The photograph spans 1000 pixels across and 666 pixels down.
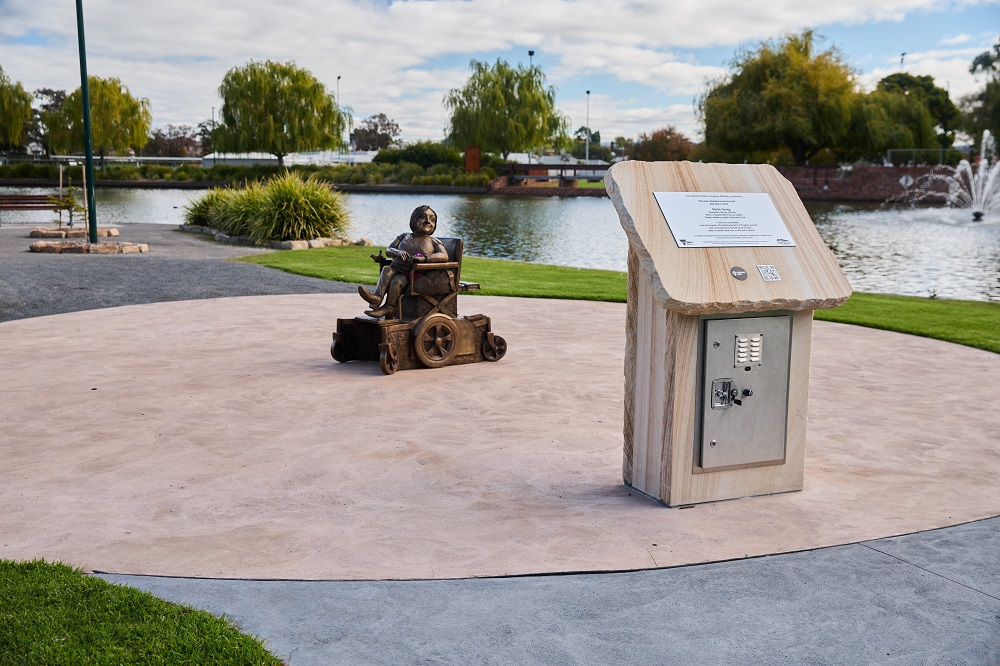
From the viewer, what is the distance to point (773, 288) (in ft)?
13.5

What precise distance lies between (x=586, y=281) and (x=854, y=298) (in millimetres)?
3771

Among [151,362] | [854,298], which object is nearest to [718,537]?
[151,362]

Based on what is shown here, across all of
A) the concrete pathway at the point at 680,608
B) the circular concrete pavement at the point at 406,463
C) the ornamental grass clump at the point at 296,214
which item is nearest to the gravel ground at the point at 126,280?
the ornamental grass clump at the point at 296,214

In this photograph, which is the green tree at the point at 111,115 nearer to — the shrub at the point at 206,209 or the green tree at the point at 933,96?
the shrub at the point at 206,209

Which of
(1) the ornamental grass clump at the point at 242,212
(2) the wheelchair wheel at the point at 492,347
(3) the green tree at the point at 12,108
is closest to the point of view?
(2) the wheelchair wheel at the point at 492,347

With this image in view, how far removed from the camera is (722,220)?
4.27 m

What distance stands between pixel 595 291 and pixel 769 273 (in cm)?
845

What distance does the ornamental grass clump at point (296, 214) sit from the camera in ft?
65.3

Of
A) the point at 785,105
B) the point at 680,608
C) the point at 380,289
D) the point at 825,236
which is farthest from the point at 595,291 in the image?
the point at 785,105

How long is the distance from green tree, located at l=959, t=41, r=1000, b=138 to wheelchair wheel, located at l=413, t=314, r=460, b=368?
56576 mm

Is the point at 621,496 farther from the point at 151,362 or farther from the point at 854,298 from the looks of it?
the point at 854,298

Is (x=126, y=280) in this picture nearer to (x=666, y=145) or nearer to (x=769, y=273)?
(x=769, y=273)

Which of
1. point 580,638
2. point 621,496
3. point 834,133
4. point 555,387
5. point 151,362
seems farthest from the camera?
point 834,133

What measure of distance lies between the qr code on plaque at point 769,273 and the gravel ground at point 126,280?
27.6 feet
